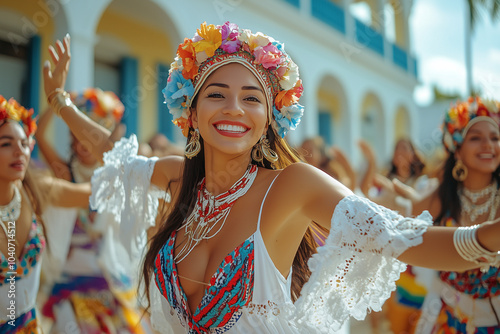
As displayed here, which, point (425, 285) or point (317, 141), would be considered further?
point (317, 141)

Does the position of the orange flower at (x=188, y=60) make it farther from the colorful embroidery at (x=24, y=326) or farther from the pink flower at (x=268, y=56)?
the colorful embroidery at (x=24, y=326)

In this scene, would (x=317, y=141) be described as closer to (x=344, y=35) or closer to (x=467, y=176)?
(x=467, y=176)

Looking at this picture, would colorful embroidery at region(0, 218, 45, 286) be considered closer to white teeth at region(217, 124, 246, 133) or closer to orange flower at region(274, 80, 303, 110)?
white teeth at region(217, 124, 246, 133)

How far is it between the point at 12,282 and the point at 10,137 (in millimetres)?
784

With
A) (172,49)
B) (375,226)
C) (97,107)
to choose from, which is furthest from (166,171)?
(172,49)

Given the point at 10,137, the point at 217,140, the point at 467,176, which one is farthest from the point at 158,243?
the point at 467,176

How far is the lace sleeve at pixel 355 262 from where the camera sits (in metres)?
1.44

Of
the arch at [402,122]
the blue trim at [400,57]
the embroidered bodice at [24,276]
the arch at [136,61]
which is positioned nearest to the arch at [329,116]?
the arch at [402,122]

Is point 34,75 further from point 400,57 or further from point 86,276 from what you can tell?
point 400,57

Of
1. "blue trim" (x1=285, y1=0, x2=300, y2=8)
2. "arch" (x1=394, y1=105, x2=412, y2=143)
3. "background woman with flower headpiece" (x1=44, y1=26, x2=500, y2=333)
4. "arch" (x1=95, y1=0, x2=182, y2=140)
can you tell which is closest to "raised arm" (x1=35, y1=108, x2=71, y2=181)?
"background woman with flower headpiece" (x1=44, y1=26, x2=500, y2=333)

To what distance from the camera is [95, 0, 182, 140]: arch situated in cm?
821

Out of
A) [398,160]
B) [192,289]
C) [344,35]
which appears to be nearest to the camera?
[192,289]

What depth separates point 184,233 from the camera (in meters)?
2.10

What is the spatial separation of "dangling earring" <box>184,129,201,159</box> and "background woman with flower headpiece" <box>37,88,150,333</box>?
1694 millimetres
